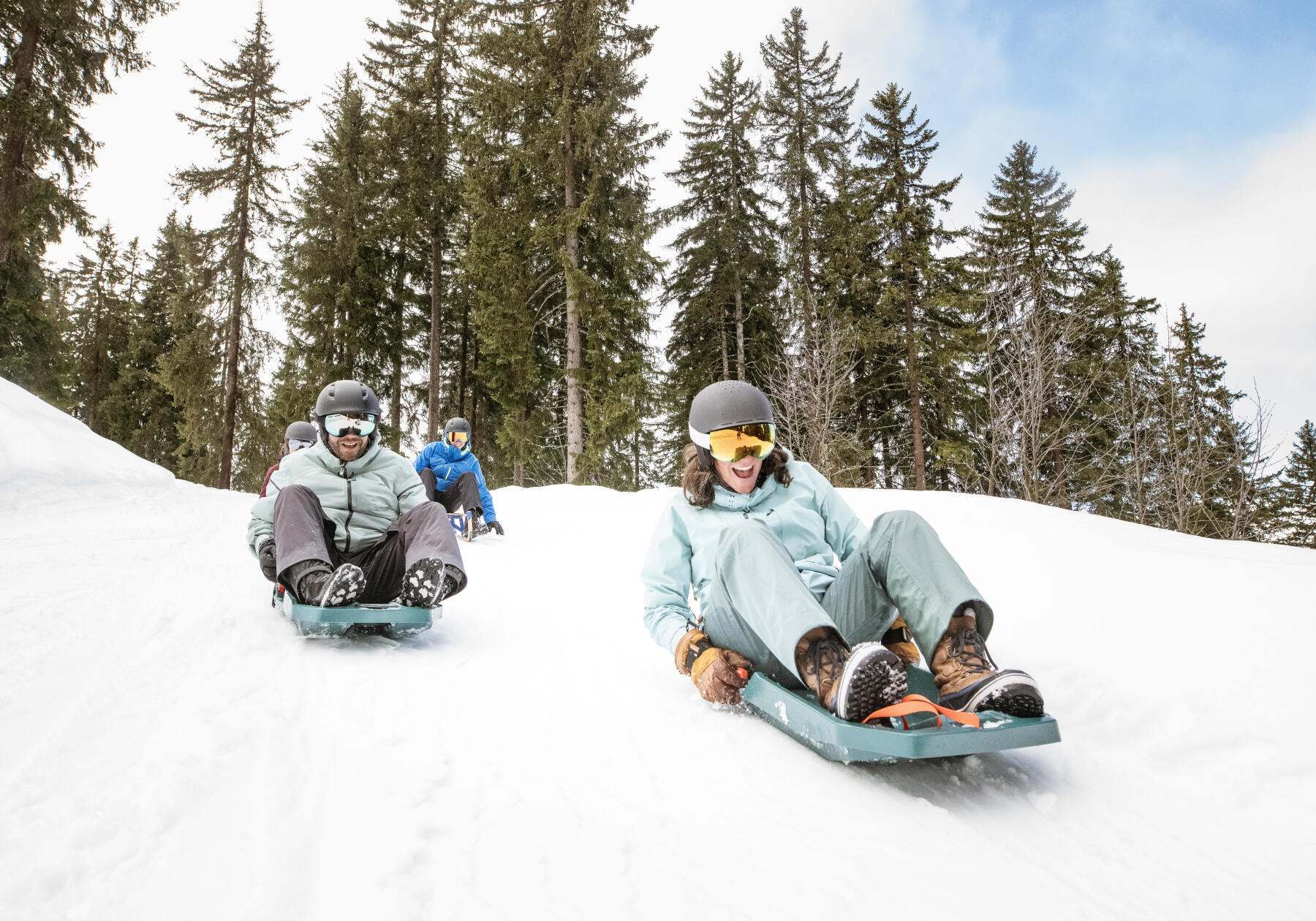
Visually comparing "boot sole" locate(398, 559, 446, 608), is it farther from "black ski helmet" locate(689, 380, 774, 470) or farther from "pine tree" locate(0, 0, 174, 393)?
"pine tree" locate(0, 0, 174, 393)

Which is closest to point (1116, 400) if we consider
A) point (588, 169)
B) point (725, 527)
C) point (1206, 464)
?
point (1206, 464)

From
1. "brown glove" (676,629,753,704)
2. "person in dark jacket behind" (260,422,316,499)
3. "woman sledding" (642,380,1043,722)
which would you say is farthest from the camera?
"person in dark jacket behind" (260,422,316,499)

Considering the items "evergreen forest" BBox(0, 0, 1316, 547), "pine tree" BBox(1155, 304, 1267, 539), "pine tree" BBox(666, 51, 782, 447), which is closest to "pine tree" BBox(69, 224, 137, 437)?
"evergreen forest" BBox(0, 0, 1316, 547)

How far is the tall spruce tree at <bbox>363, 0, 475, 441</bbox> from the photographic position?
1847cm

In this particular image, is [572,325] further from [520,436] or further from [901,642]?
[901,642]

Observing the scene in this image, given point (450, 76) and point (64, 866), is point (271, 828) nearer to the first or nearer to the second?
point (64, 866)

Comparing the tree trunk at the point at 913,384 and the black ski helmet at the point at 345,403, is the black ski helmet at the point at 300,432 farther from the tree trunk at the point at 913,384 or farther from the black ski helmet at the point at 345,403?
the tree trunk at the point at 913,384

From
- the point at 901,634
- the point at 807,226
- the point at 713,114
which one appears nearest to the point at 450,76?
the point at 713,114

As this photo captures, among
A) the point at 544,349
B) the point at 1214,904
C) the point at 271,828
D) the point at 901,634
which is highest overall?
the point at 544,349

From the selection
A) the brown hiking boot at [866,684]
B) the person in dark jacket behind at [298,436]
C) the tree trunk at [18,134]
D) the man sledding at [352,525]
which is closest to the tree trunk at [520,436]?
the tree trunk at [18,134]

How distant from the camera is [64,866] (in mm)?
1125

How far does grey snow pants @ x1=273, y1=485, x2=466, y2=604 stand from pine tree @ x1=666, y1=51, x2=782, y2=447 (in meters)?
15.2

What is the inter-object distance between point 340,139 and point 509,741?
22.0 metres

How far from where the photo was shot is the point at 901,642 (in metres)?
2.31
